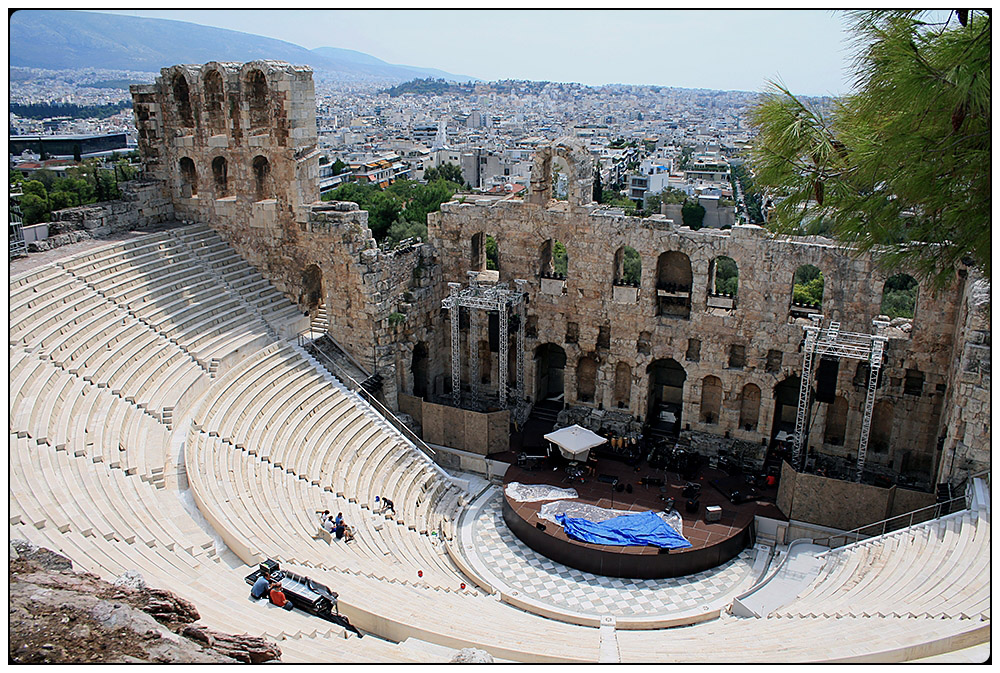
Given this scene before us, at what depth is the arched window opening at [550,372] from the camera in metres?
26.0

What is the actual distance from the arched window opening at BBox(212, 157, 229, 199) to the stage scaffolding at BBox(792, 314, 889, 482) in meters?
18.9

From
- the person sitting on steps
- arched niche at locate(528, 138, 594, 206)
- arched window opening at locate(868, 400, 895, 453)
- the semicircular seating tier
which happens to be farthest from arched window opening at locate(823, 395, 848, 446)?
the person sitting on steps

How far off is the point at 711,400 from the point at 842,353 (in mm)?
4788

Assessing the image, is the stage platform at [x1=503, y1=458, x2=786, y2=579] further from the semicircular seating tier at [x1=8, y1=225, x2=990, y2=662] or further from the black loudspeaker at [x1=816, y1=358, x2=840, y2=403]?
the black loudspeaker at [x1=816, y1=358, x2=840, y2=403]

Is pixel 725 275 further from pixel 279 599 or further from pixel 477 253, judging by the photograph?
pixel 279 599

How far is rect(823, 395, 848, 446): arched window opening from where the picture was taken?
22.5m

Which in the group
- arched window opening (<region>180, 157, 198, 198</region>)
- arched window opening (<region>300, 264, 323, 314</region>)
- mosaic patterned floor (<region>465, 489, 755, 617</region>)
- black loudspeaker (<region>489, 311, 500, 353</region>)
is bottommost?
mosaic patterned floor (<region>465, 489, 755, 617</region>)

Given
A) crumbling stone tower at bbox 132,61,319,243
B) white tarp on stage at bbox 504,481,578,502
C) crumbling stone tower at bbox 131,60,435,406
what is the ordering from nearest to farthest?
white tarp on stage at bbox 504,481,578,502, crumbling stone tower at bbox 131,60,435,406, crumbling stone tower at bbox 132,61,319,243

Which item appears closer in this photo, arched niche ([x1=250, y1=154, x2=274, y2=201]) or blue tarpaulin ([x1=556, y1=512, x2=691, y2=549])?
blue tarpaulin ([x1=556, y1=512, x2=691, y2=549])

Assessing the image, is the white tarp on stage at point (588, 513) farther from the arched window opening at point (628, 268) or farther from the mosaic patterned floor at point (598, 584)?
the arched window opening at point (628, 268)

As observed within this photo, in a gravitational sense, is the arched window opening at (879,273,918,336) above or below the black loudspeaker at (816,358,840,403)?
below

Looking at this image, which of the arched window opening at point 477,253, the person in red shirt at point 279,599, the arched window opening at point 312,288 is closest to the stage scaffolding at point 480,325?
the arched window opening at point 477,253

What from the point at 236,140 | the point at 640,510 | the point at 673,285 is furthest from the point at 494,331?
the point at 236,140

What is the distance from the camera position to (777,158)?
9.14 metres
